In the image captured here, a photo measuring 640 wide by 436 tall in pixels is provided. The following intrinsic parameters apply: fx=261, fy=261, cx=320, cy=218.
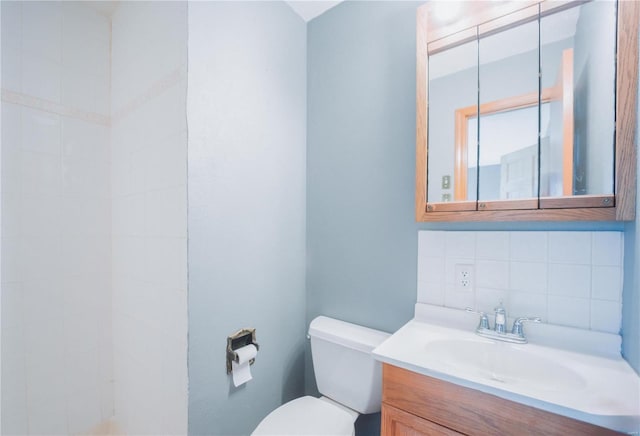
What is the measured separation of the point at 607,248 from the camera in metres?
0.82

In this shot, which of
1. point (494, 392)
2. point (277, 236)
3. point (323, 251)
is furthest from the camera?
point (323, 251)

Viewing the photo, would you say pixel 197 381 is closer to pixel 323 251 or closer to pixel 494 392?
pixel 323 251

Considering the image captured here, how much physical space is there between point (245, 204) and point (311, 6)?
1.15m

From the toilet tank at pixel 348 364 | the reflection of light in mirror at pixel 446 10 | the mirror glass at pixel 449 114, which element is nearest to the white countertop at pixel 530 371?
the toilet tank at pixel 348 364

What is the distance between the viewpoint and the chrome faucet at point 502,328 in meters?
Result: 0.90

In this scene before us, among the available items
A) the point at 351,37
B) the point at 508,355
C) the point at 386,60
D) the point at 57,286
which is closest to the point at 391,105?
the point at 386,60

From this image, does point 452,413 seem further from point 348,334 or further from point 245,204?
point 245,204

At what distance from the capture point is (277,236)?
4.38 feet

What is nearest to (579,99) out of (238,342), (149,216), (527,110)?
(527,110)

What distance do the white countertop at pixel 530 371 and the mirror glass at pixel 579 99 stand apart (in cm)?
51

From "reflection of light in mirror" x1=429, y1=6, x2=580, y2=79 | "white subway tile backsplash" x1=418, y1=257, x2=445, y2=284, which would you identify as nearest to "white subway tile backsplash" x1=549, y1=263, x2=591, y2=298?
"white subway tile backsplash" x1=418, y1=257, x2=445, y2=284

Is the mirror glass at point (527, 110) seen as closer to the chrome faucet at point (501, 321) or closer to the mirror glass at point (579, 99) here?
the mirror glass at point (579, 99)

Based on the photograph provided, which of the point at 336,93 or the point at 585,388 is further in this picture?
the point at 336,93

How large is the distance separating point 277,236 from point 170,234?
49 centimetres
